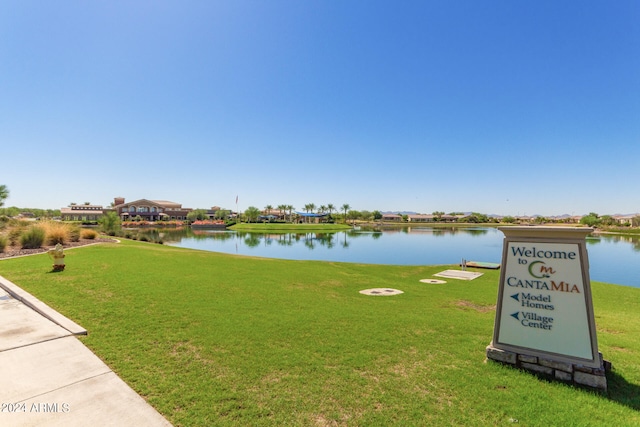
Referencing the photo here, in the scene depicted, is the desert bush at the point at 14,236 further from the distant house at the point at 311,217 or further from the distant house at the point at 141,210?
the distant house at the point at 311,217

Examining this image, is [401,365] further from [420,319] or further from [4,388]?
[4,388]

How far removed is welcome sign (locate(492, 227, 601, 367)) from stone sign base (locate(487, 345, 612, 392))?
0.21 feet

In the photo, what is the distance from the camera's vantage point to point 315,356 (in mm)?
4457

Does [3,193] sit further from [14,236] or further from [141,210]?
[141,210]

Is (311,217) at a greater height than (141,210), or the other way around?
(141,210)

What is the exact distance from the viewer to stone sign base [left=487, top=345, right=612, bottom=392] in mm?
3727

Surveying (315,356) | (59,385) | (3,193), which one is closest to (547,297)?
(315,356)

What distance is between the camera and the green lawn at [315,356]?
323 centimetres

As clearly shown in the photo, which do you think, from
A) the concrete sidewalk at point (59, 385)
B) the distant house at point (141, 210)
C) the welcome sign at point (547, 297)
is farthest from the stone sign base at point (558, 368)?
the distant house at point (141, 210)

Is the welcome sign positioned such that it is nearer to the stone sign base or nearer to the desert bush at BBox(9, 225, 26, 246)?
the stone sign base

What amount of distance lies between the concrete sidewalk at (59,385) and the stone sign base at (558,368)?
4373mm

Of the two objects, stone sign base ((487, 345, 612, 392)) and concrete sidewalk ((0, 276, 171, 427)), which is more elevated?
concrete sidewalk ((0, 276, 171, 427))

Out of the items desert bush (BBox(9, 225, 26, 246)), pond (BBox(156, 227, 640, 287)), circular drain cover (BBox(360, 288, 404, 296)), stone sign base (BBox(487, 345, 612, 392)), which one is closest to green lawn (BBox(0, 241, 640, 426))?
stone sign base (BBox(487, 345, 612, 392))

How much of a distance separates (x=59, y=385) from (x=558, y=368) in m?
6.24
